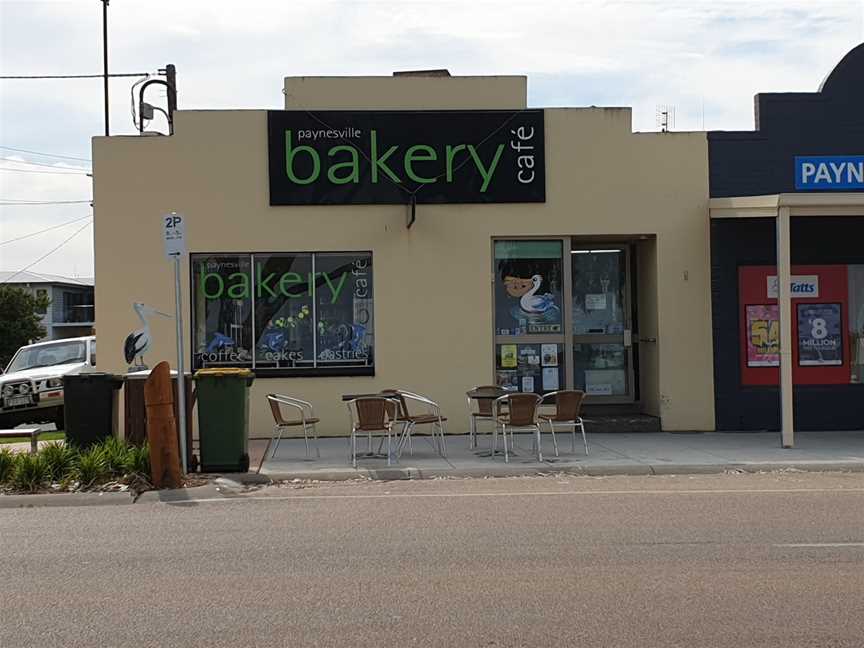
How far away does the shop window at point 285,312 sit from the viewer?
15961 mm

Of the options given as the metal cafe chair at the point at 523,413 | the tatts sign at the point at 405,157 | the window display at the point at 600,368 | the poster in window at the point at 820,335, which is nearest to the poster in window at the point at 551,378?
the window display at the point at 600,368

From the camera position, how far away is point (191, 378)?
509 inches

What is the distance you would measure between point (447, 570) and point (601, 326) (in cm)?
1030

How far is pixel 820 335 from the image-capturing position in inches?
648

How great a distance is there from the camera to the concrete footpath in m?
12.4

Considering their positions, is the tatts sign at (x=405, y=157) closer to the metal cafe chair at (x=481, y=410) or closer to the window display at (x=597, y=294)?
the window display at (x=597, y=294)

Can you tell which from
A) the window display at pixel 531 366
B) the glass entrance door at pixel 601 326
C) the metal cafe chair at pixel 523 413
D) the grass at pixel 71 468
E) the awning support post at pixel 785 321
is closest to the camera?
the grass at pixel 71 468

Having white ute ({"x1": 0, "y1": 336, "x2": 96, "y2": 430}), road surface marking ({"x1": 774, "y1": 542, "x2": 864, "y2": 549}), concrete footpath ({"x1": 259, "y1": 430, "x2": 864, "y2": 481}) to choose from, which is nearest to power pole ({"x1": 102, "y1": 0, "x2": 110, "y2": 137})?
white ute ({"x1": 0, "y1": 336, "x2": 96, "y2": 430})

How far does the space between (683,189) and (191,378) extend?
27.1ft

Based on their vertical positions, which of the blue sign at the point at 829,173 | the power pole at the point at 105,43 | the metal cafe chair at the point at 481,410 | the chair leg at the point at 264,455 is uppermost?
the power pole at the point at 105,43

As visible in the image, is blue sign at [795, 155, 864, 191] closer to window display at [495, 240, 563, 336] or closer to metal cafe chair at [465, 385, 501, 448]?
window display at [495, 240, 563, 336]

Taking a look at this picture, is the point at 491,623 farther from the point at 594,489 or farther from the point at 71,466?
the point at 71,466

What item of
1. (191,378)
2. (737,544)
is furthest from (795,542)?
(191,378)

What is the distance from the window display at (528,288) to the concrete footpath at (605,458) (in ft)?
6.33
